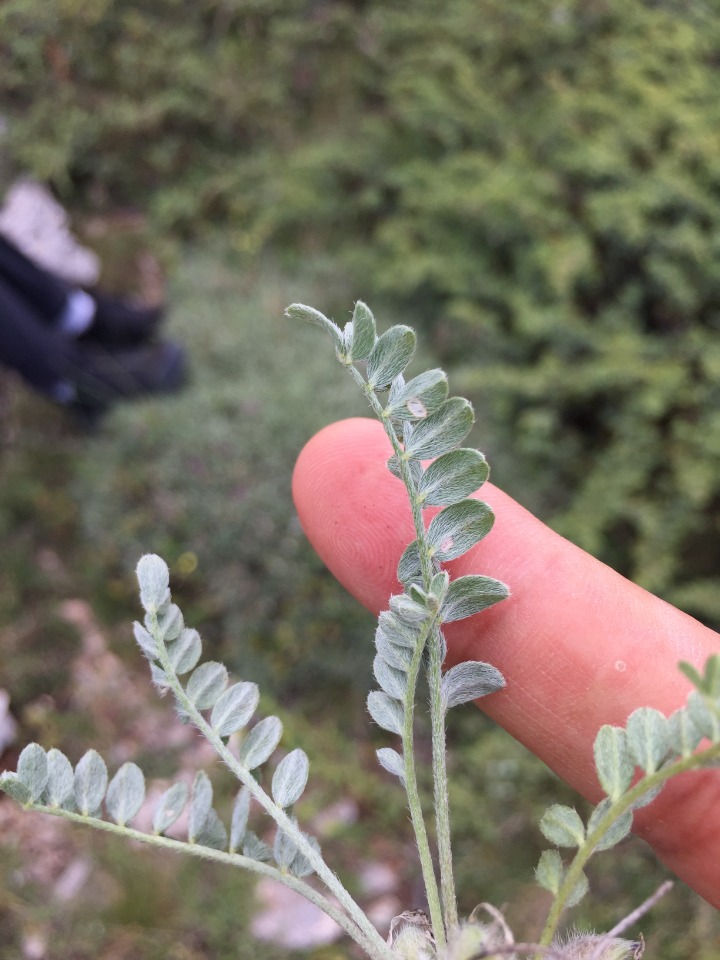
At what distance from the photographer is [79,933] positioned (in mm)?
2842

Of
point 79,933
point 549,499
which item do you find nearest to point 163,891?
point 79,933

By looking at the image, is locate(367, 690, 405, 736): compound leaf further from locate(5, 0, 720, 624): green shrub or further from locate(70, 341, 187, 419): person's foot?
locate(70, 341, 187, 419): person's foot

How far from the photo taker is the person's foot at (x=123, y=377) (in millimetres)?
3762

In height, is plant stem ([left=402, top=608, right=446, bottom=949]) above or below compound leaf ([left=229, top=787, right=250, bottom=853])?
above

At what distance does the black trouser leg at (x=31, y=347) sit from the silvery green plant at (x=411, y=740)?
2.45 m

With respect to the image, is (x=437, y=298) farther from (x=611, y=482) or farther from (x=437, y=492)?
(x=437, y=492)

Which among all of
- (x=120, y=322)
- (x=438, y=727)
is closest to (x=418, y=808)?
(x=438, y=727)

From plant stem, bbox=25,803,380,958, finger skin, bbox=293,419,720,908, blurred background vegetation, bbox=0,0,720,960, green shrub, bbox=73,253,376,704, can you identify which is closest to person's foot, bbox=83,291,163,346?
blurred background vegetation, bbox=0,0,720,960

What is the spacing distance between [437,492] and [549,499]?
2.32 meters

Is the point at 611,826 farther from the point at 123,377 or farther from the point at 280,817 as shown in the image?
the point at 123,377

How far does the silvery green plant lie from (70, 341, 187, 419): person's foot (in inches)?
99.0

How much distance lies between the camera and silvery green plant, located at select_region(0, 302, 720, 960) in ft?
3.98

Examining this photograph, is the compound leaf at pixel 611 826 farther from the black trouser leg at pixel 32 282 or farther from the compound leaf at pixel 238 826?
the black trouser leg at pixel 32 282

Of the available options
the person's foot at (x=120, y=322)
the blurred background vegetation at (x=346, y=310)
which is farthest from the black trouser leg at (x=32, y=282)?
the blurred background vegetation at (x=346, y=310)
